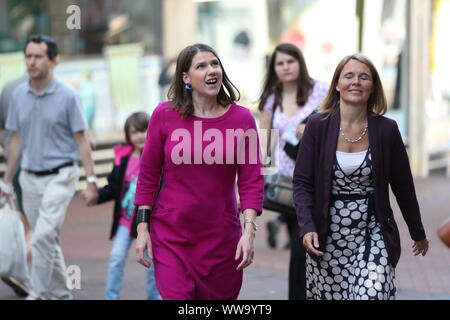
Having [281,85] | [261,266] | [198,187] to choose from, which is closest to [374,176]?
[198,187]

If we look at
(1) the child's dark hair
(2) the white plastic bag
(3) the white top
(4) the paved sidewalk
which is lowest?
(4) the paved sidewalk

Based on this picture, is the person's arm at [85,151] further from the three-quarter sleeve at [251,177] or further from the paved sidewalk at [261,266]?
the three-quarter sleeve at [251,177]

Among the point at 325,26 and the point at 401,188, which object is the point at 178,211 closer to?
the point at 401,188

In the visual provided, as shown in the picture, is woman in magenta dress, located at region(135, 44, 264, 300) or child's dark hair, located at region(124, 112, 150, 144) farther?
child's dark hair, located at region(124, 112, 150, 144)

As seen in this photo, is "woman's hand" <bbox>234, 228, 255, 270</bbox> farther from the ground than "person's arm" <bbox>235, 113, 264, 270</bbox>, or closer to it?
closer to it

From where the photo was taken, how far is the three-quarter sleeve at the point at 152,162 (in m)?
5.06

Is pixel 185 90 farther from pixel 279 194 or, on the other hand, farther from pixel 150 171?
pixel 279 194

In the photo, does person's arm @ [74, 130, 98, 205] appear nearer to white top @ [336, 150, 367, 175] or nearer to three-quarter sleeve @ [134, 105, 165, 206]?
three-quarter sleeve @ [134, 105, 165, 206]

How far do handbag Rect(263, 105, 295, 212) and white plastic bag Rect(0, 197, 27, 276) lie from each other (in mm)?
1810

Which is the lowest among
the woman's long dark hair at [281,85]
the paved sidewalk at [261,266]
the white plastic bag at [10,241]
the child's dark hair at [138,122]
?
the paved sidewalk at [261,266]

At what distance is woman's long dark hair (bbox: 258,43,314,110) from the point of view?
23.8ft

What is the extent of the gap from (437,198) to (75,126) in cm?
813

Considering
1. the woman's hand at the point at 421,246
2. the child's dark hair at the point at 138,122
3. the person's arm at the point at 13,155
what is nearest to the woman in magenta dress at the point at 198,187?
the woman's hand at the point at 421,246

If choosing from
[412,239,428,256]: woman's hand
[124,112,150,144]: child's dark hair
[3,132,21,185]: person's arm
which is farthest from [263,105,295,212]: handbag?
[3,132,21,185]: person's arm
